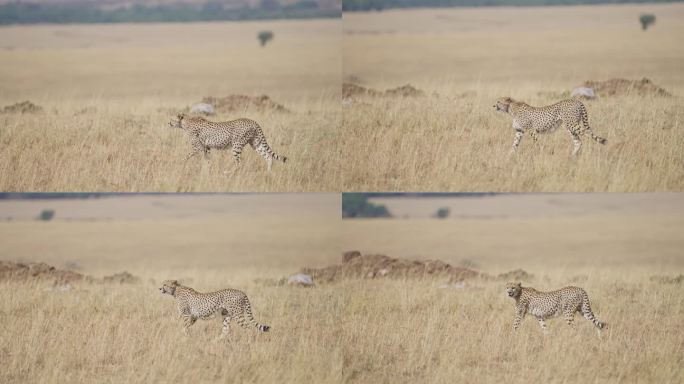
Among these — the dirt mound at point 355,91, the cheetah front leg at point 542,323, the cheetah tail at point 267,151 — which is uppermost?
the dirt mound at point 355,91

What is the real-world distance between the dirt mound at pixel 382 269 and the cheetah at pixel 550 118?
97 cm

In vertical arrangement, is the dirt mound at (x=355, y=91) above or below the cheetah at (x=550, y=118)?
above

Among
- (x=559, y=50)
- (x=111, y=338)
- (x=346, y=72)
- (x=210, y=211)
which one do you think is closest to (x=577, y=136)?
(x=559, y=50)

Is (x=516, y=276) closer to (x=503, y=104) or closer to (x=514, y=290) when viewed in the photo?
(x=514, y=290)

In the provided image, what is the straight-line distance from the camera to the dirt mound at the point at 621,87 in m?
13.4

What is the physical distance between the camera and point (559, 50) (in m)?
13.5

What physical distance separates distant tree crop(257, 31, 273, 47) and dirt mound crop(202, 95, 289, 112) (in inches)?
15.5

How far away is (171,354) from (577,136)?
316cm

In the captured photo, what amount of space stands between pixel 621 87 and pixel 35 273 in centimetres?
428

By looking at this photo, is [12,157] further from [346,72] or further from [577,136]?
[577,136]

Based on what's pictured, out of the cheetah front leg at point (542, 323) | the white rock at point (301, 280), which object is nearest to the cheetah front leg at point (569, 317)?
the cheetah front leg at point (542, 323)

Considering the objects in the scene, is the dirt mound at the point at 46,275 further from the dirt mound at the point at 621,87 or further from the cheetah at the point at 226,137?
the dirt mound at the point at 621,87

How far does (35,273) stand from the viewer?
13578mm

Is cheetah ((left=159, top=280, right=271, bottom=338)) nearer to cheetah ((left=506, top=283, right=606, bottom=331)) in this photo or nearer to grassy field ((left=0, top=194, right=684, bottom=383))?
grassy field ((left=0, top=194, right=684, bottom=383))
